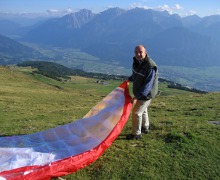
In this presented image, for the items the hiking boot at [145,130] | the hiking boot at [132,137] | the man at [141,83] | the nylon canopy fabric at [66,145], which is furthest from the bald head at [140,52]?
the hiking boot at [145,130]

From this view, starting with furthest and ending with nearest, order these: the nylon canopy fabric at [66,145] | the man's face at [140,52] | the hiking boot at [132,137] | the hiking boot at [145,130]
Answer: the hiking boot at [145,130], the hiking boot at [132,137], the man's face at [140,52], the nylon canopy fabric at [66,145]

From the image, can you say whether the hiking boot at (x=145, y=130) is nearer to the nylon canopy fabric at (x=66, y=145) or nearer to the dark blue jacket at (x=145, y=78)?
the nylon canopy fabric at (x=66, y=145)

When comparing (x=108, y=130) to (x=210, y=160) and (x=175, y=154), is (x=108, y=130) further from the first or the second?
(x=210, y=160)

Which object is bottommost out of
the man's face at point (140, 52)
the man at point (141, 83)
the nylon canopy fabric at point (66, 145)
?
the nylon canopy fabric at point (66, 145)

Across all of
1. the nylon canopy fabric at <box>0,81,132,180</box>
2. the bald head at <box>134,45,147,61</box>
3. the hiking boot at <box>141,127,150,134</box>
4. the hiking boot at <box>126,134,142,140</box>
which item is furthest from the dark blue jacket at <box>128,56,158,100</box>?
the hiking boot at <box>141,127,150,134</box>

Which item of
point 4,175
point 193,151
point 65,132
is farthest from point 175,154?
point 4,175

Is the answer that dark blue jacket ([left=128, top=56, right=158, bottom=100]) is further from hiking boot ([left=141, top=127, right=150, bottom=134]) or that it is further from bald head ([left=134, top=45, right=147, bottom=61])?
hiking boot ([left=141, top=127, right=150, bottom=134])
